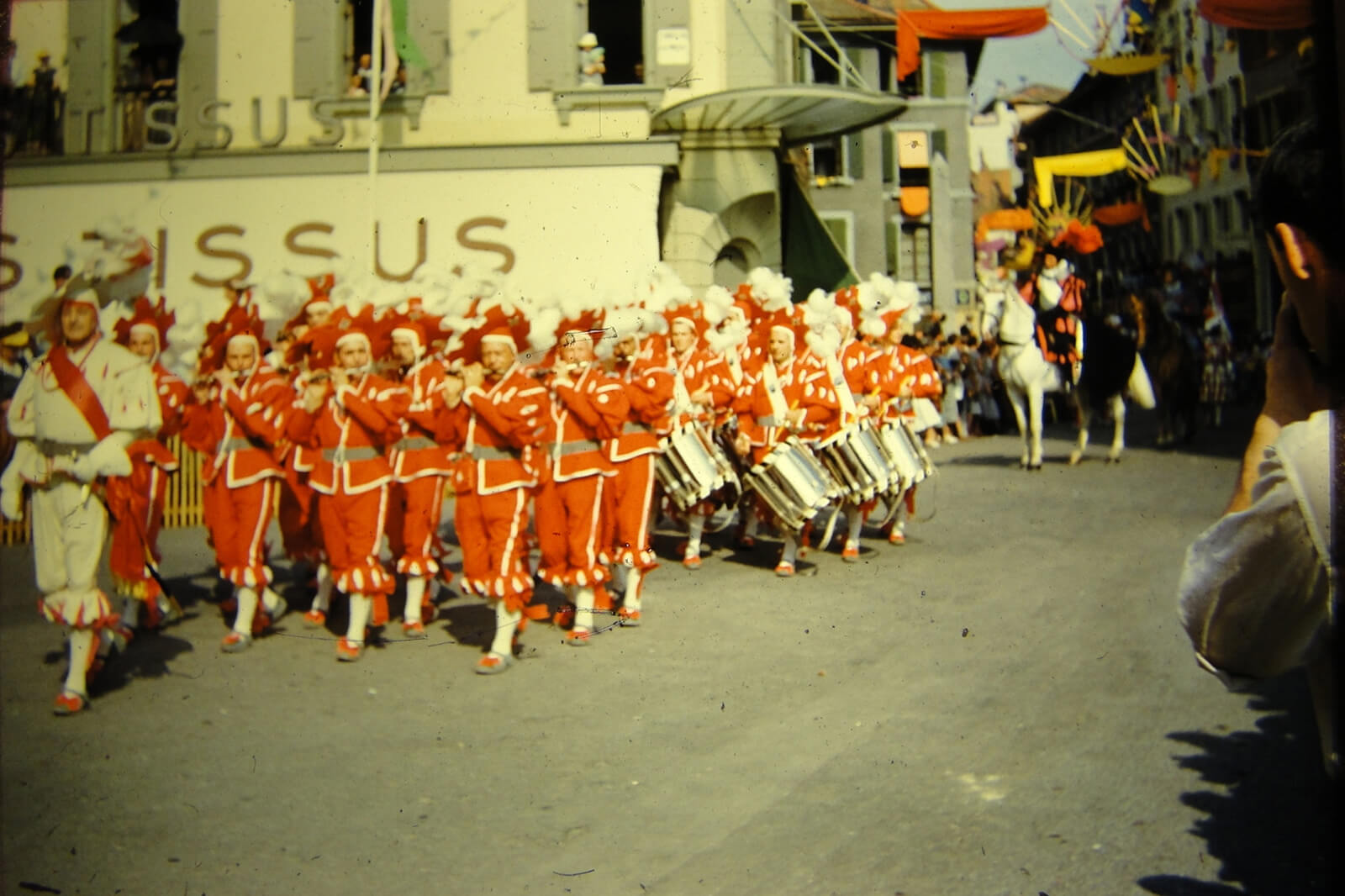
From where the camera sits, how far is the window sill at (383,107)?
20.3ft

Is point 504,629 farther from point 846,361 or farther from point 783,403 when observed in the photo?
point 846,361

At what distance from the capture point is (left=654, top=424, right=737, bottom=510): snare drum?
9359 mm

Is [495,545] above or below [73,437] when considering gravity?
below

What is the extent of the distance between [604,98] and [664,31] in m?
1.14

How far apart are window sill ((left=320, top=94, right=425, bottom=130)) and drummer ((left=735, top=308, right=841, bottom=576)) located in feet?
12.0

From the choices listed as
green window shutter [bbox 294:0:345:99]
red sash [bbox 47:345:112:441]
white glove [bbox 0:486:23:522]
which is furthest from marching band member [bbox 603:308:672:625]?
white glove [bbox 0:486:23:522]

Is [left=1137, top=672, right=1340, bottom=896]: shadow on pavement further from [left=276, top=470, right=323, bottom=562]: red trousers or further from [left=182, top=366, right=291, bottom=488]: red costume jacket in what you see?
[left=276, top=470, right=323, bottom=562]: red trousers

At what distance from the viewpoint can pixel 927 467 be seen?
10.3 m

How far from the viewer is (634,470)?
7.66 meters

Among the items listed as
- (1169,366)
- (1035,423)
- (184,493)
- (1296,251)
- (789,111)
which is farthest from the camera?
(1169,366)

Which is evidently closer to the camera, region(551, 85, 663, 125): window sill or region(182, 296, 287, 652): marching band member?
region(551, 85, 663, 125): window sill

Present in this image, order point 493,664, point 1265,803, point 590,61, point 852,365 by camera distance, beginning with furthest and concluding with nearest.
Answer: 1. point 852,365
2. point 590,61
3. point 493,664
4. point 1265,803

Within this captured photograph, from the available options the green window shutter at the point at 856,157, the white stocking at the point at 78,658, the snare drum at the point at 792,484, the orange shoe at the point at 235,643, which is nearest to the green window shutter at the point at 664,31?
the snare drum at the point at 792,484

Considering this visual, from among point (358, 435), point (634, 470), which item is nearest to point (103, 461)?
point (358, 435)
